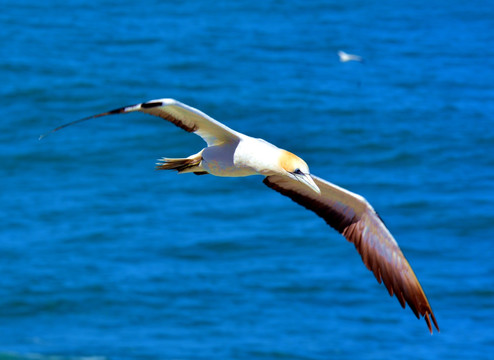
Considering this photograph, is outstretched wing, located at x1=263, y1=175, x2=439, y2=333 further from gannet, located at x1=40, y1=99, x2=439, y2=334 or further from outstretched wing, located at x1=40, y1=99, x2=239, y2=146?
outstretched wing, located at x1=40, y1=99, x2=239, y2=146

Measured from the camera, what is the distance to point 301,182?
503 inches

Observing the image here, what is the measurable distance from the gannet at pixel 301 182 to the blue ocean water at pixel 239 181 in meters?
11.9

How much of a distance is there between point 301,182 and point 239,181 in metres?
20.7

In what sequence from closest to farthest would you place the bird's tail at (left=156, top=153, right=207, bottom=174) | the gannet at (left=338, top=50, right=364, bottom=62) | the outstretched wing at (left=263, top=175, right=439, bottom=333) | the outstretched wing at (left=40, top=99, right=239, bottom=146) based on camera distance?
the outstretched wing at (left=40, top=99, right=239, bottom=146)
the bird's tail at (left=156, top=153, right=207, bottom=174)
the outstretched wing at (left=263, top=175, right=439, bottom=333)
the gannet at (left=338, top=50, right=364, bottom=62)

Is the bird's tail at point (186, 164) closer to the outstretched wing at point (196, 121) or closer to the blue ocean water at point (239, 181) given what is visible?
the outstretched wing at point (196, 121)

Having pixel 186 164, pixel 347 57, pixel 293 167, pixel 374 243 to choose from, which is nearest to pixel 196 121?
pixel 186 164

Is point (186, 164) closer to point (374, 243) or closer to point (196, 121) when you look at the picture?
point (196, 121)

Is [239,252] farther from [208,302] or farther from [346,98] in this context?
[346,98]

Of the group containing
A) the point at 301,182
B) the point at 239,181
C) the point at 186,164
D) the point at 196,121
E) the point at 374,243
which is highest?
the point at 196,121

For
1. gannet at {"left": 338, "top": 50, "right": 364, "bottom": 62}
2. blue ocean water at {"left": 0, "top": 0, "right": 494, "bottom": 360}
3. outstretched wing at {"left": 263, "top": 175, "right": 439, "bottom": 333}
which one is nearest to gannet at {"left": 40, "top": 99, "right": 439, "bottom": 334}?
outstretched wing at {"left": 263, "top": 175, "right": 439, "bottom": 333}

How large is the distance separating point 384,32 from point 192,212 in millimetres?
15450

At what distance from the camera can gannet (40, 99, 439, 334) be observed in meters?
11.4

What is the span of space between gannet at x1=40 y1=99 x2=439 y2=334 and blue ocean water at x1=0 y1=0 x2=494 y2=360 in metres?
11.9

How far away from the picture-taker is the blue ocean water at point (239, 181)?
1054 inches
